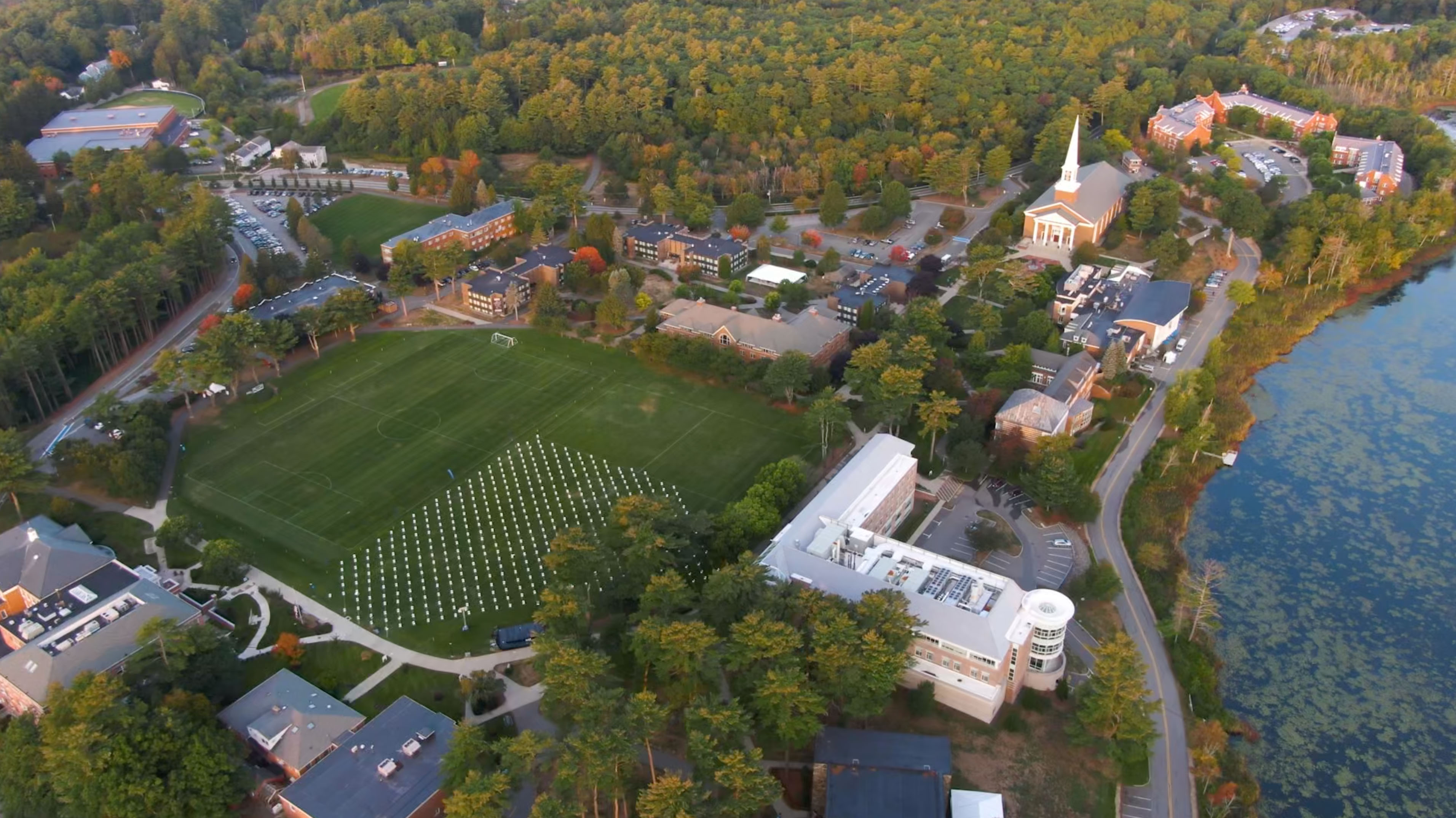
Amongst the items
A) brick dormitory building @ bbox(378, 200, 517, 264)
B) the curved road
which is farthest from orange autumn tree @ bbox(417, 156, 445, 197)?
the curved road

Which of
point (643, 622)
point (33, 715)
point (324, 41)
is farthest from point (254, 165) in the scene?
point (643, 622)

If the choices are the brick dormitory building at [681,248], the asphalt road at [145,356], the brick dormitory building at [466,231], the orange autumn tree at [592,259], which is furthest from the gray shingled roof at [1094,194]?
the asphalt road at [145,356]

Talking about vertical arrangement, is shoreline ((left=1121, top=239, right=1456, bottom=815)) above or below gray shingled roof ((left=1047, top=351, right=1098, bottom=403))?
below

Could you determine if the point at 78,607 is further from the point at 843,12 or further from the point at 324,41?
the point at 843,12

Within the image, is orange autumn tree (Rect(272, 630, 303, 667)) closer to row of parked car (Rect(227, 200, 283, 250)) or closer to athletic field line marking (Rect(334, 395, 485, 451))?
athletic field line marking (Rect(334, 395, 485, 451))

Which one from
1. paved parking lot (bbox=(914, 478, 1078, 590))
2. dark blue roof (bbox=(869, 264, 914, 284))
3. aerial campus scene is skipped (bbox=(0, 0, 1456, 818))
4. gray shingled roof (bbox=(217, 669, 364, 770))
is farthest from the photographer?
dark blue roof (bbox=(869, 264, 914, 284))

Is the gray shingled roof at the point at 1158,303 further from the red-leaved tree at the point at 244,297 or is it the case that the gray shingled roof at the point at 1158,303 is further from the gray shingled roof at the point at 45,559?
the gray shingled roof at the point at 45,559
